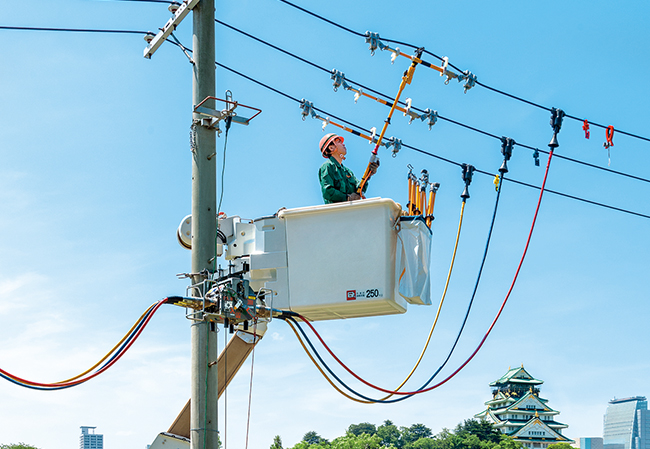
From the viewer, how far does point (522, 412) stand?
101188 mm

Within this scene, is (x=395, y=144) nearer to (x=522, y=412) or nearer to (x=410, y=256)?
(x=410, y=256)

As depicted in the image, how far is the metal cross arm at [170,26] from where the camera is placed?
962 cm

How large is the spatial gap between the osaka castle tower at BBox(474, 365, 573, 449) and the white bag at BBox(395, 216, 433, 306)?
93.1m

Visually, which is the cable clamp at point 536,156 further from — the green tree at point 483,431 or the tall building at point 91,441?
the tall building at point 91,441

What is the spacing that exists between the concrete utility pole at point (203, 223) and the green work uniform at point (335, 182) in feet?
4.66

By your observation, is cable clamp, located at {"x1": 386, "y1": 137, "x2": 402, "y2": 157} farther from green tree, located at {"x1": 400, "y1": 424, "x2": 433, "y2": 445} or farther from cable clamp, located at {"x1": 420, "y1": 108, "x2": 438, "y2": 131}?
green tree, located at {"x1": 400, "y1": 424, "x2": 433, "y2": 445}

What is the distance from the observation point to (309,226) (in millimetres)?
9688


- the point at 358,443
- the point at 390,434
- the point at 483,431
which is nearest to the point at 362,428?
the point at 390,434

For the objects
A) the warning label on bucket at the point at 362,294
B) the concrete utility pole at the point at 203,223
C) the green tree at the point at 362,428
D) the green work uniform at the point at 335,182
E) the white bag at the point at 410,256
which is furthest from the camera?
the green tree at the point at 362,428

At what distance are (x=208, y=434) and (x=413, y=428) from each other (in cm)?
11579

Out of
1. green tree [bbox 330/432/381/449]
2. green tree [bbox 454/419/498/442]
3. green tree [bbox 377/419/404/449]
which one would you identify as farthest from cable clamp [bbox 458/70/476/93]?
green tree [bbox 377/419/404/449]

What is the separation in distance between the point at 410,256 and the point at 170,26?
3.85 meters

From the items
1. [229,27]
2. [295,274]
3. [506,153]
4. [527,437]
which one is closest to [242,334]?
[295,274]

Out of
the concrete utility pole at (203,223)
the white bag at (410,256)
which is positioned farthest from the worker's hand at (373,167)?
the concrete utility pole at (203,223)
